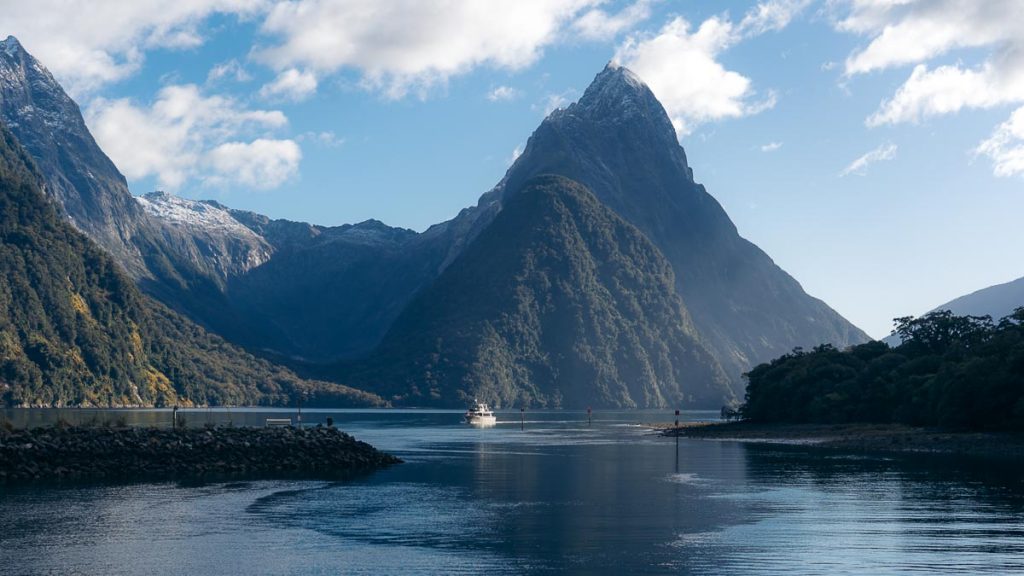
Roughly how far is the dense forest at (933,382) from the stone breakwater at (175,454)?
74280mm

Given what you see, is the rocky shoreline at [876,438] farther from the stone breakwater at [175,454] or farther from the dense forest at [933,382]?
the stone breakwater at [175,454]

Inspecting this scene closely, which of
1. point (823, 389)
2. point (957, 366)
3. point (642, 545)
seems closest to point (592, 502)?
point (642, 545)

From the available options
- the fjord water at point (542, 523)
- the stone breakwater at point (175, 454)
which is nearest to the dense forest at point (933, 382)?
the fjord water at point (542, 523)

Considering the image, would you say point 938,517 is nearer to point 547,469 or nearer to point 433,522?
point 433,522

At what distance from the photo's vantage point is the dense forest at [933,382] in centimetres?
13700

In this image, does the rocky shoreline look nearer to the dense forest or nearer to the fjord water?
the dense forest

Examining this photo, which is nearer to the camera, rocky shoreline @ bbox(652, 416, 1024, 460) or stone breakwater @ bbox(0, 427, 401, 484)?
stone breakwater @ bbox(0, 427, 401, 484)

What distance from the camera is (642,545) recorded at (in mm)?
53062

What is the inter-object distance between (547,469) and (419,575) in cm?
5891

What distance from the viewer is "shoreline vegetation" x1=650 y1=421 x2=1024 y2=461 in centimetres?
12619

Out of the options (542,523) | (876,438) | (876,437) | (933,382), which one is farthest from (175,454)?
(933,382)

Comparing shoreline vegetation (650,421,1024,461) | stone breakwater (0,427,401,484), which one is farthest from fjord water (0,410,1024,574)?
shoreline vegetation (650,421,1024,461)

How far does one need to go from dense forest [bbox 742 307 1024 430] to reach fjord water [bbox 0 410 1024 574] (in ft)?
126

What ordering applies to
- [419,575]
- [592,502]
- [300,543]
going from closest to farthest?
[419,575] → [300,543] → [592,502]
